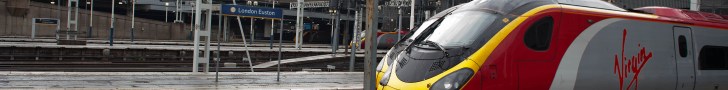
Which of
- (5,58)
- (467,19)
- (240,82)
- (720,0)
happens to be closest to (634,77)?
(467,19)

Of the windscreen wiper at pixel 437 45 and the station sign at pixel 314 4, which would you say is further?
the station sign at pixel 314 4

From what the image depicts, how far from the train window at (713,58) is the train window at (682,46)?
12.0 inches

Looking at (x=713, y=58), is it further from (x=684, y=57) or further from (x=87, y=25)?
(x=87, y=25)

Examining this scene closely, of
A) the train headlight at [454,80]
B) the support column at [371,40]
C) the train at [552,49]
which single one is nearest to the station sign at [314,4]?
the train at [552,49]

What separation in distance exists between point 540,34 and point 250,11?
7.28m

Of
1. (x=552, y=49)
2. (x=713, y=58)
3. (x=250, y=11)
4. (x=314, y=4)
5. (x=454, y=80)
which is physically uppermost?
(x=314, y=4)

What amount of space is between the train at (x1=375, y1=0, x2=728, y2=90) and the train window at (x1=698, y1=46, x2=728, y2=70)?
2cm

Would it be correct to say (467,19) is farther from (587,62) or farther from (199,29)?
(199,29)

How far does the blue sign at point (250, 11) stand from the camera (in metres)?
13.0

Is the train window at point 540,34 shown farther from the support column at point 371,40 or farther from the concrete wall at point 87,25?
the concrete wall at point 87,25

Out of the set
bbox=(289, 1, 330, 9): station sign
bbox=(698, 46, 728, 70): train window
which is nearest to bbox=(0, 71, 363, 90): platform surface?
bbox=(698, 46, 728, 70): train window

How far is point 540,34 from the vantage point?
741 cm

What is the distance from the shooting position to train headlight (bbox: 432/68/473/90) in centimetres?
694

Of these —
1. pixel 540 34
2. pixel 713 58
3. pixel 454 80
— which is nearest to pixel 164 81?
pixel 454 80
